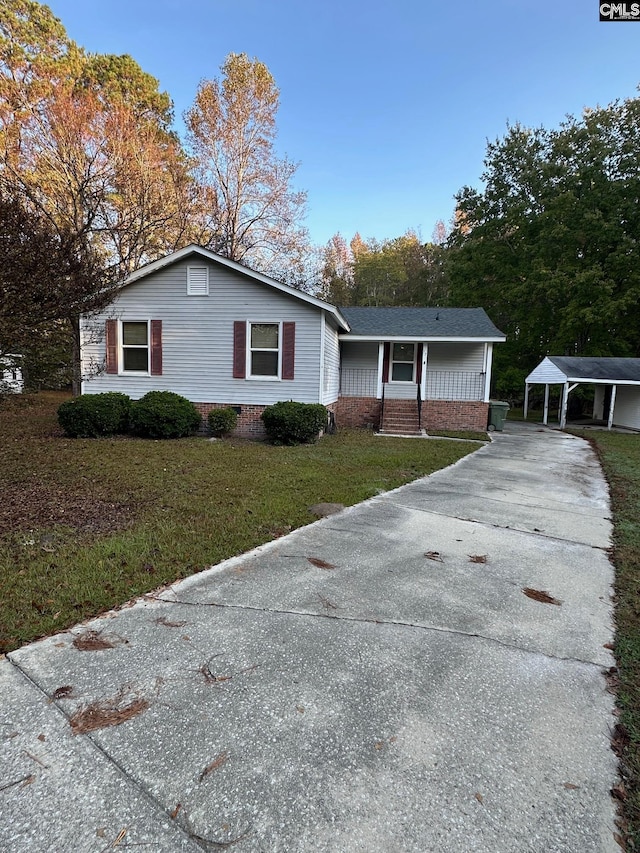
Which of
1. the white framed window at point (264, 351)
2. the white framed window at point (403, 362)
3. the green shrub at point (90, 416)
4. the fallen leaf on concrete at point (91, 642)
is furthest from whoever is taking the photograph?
the white framed window at point (403, 362)

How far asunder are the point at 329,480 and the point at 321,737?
4.85 meters

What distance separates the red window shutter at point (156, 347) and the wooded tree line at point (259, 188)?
3.10 metres

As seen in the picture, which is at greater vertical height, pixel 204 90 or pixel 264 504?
pixel 204 90

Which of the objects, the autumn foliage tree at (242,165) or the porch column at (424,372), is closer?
the porch column at (424,372)

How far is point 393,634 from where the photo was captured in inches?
108

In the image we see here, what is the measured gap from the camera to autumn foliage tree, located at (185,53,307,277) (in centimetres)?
2106

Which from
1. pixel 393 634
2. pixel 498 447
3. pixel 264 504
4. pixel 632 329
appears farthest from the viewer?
pixel 632 329

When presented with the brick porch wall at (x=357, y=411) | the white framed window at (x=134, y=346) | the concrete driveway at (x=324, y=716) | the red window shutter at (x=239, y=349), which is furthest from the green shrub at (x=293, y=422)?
the concrete driveway at (x=324, y=716)

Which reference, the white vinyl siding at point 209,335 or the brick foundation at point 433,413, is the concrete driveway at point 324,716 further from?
the brick foundation at point 433,413

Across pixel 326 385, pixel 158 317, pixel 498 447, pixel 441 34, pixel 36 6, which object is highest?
A: pixel 36 6

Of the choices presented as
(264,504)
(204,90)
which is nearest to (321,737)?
(264,504)

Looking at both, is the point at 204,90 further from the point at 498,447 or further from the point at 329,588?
the point at 329,588

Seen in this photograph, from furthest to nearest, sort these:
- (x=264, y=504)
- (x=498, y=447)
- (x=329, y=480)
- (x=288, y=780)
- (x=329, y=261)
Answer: (x=329, y=261)
(x=498, y=447)
(x=329, y=480)
(x=264, y=504)
(x=288, y=780)

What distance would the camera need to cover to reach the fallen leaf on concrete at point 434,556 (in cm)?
395
